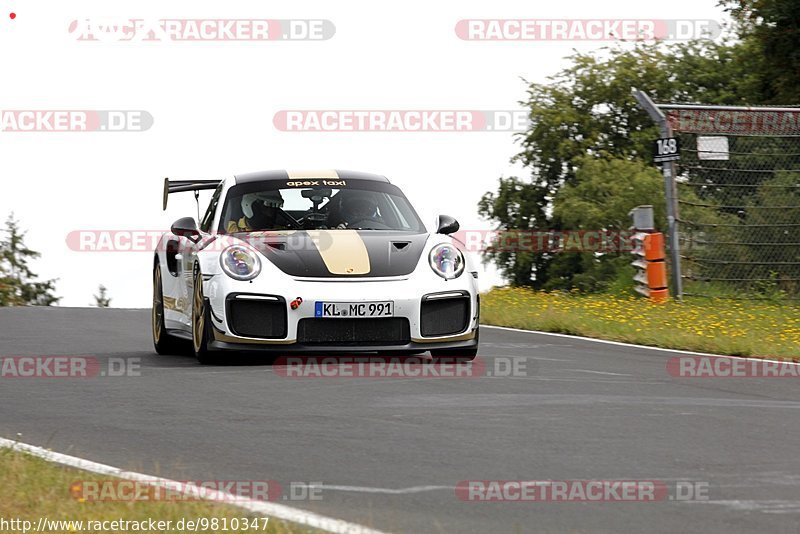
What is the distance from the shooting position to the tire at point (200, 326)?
10484 millimetres

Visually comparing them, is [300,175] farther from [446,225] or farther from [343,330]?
[343,330]

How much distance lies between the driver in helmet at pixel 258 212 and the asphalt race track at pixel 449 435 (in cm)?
120

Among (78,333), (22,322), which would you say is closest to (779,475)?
(78,333)

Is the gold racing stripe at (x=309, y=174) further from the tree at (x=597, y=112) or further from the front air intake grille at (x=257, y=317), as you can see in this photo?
the tree at (x=597, y=112)

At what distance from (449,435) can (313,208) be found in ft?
Result: 15.2

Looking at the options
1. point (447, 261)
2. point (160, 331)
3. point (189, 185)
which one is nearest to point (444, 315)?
point (447, 261)

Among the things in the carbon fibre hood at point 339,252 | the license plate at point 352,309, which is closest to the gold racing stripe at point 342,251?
the carbon fibre hood at point 339,252

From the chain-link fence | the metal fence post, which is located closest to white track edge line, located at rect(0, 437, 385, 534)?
the metal fence post

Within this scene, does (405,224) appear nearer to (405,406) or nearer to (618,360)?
(618,360)

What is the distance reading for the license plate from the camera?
1013 centimetres

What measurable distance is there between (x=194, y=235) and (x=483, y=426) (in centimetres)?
463

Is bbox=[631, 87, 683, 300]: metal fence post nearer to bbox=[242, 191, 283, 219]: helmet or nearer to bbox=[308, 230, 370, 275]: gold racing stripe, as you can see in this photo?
bbox=[242, 191, 283, 219]: helmet

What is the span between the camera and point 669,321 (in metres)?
15.7

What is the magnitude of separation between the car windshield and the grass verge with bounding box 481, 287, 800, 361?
3195 mm
